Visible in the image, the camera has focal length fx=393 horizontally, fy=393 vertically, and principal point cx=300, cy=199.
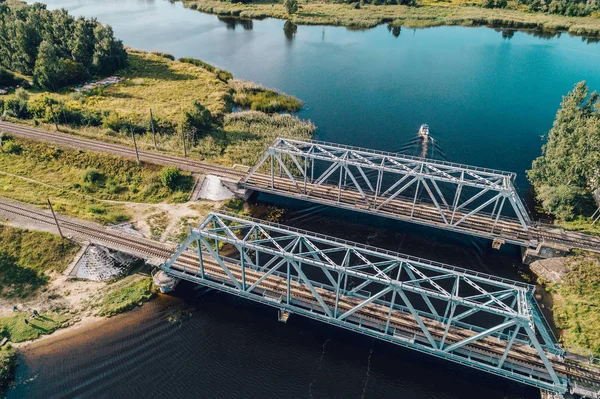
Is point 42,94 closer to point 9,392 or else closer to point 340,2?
point 9,392

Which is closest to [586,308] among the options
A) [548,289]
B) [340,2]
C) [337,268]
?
[548,289]

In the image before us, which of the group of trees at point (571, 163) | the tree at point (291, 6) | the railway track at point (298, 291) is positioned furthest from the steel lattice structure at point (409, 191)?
the tree at point (291, 6)

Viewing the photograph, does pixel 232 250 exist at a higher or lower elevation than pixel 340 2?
lower

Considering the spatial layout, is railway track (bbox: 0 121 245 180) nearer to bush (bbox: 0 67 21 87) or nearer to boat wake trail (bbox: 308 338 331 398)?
bush (bbox: 0 67 21 87)

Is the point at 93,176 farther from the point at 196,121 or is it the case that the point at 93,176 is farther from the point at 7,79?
the point at 7,79

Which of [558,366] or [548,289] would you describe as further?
[548,289]

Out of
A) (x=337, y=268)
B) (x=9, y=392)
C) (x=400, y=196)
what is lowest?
(x=9, y=392)
